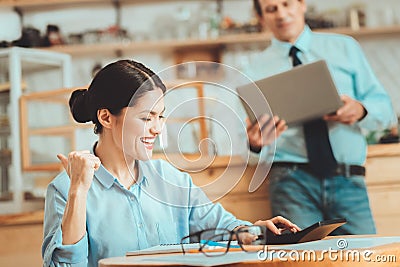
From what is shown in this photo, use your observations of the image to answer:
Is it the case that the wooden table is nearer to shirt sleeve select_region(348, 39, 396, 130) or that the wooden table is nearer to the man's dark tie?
the man's dark tie

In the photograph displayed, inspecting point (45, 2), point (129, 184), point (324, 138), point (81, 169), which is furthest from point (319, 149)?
point (45, 2)

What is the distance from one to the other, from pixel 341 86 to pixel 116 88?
125cm

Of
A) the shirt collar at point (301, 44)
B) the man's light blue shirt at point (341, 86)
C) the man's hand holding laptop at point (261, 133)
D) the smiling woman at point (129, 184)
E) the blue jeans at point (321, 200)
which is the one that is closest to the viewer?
the smiling woman at point (129, 184)

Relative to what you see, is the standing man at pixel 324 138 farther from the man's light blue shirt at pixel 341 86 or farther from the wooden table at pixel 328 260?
the wooden table at pixel 328 260

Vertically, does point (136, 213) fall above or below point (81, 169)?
below

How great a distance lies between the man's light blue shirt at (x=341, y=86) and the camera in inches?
103

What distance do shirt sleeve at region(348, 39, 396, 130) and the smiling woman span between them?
1103mm

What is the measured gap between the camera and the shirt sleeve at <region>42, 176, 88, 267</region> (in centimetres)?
148

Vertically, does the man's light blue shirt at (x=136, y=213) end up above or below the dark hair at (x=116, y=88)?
below

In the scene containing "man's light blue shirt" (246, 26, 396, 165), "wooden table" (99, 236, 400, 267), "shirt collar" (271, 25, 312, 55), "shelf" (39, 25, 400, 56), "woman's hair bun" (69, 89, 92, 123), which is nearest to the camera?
"wooden table" (99, 236, 400, 267)

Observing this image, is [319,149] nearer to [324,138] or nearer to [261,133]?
[324,138]

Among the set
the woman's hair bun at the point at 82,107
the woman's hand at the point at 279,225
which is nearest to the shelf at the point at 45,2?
the woman's hair bun at the point at 82,107

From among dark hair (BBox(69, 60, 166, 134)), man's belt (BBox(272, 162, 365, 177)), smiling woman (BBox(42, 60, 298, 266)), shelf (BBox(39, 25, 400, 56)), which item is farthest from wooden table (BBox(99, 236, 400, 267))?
shelf (BBox(39, 25, 400, 56))

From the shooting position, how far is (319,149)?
259 centimetres
